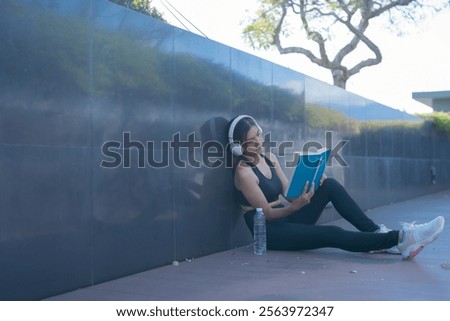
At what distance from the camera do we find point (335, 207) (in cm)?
708

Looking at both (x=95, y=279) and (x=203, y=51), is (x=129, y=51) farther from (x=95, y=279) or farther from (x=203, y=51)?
(x=95, y=279)

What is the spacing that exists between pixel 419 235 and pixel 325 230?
864 mm

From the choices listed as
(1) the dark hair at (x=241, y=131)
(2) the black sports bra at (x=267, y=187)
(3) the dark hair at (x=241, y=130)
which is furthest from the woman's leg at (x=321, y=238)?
(3) the dark hair at (x=241, y=130)

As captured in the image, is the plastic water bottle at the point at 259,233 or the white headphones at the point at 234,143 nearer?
the plastic water bottle at the point at 259,233

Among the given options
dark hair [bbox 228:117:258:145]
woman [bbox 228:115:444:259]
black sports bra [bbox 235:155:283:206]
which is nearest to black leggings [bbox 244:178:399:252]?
woman [bbox 228:115:444:259]

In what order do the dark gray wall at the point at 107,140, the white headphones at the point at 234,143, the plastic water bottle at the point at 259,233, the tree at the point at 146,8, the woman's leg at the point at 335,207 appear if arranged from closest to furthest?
1. the dark gray wall at the point at 107,140
2. the plastic water bottle at the point at 259,233
3. the woman's leg at the point at 335,207
4. the white headphones at the point at 234,143
5. the tree at the point at 146,8

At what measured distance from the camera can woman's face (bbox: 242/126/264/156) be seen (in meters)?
7.02

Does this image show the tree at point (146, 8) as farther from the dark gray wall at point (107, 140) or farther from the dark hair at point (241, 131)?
the dark hair at point (241, 131)

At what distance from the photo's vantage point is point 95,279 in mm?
5141

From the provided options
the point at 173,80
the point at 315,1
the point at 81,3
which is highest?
the point at 315,1

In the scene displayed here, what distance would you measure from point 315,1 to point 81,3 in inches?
842

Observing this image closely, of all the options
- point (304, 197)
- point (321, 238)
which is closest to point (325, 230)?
point (321, 238)

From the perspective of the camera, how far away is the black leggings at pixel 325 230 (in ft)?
20.7

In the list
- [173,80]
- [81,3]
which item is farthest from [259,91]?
[81,3]
